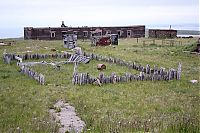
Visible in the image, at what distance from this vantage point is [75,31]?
5859cm

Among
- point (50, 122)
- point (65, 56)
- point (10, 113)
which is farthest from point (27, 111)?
point (65, 56)

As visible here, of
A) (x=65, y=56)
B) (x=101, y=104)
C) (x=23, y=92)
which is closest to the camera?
(x=101, y=104)

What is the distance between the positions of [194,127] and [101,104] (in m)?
5.35

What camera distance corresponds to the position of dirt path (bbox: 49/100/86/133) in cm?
1009

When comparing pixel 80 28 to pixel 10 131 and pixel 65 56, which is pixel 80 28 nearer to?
pixel 65 56

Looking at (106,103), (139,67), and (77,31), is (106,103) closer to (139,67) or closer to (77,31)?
(139,67)

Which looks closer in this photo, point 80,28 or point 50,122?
point 50,122

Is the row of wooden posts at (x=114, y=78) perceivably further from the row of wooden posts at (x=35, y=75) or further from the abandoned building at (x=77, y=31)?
the abandoned building at (x=77, y=31)

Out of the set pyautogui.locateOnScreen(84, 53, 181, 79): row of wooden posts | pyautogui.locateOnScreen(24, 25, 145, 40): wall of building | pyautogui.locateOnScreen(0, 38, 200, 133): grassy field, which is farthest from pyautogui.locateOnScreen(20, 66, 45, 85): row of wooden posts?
pyautogui.locateOnScreen(24, 25, 145, 40): wall of building

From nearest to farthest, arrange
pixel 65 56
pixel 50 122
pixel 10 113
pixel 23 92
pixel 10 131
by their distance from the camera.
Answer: pixel 10 131, pixel 50 122, pixel 10 113, pixel 23 92, pixel 65 56

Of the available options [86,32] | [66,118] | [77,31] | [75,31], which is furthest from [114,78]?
[86,32]

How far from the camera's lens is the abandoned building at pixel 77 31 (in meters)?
56.9

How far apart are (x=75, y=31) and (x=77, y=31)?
431mm

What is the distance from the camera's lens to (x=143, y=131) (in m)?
8.45
